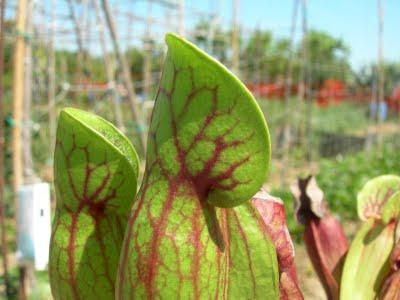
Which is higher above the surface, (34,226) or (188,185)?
(188,185)

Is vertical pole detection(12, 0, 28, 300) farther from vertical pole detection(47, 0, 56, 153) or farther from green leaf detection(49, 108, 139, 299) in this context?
vertical pole detection(47, 0, 56, 153)

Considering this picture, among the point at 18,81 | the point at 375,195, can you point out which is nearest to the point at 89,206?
the point at 375,195

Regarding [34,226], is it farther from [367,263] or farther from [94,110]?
[94,110]

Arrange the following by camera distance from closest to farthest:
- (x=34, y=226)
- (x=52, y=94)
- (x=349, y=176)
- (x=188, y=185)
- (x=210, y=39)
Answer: (x=188, y=185)
(x=34, y=226)
(x=52, y=94)
(x=349, y=176)
(x=210, y=39)

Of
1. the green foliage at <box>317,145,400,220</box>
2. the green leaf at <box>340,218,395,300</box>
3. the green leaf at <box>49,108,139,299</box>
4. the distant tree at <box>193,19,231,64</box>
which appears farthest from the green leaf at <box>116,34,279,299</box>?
the distant tree at <box>193,19,231,64</box>

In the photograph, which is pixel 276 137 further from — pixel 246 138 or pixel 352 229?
pixel 246 138

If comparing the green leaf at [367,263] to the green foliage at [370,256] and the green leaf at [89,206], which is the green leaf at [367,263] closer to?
the green foliage at [370,256]

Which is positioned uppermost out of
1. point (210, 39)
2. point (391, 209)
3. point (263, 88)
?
point (210, 39)

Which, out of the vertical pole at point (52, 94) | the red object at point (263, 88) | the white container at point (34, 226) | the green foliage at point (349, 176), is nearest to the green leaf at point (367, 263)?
the white container at point (34, 226)
